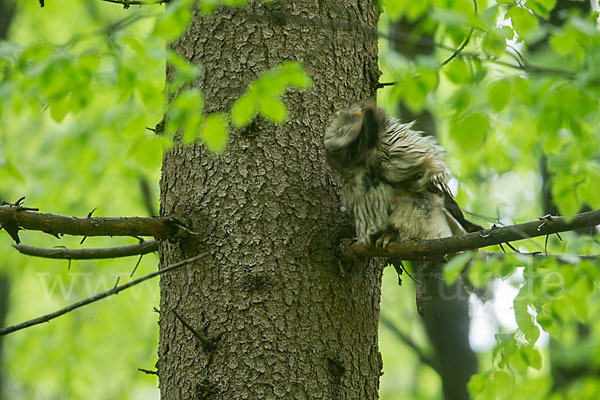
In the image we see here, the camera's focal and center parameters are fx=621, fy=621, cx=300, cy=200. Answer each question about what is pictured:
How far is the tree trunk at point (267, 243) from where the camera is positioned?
2.59 metres

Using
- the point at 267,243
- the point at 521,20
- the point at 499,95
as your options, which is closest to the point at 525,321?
the point at 499,95

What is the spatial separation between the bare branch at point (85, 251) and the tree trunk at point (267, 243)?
122mm

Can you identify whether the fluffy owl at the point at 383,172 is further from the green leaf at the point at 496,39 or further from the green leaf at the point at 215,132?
the green leaf at the point at 496,39

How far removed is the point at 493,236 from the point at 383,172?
744mm

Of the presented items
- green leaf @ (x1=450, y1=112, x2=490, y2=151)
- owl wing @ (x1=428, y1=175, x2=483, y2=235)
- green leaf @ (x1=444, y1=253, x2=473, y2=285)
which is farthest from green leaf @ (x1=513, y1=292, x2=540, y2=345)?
green leaf @ (x1=450, y1=112, x2=490, y2=151)

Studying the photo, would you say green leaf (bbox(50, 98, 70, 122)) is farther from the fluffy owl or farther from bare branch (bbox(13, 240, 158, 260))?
the fluffy owl

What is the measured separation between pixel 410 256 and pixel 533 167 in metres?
5.91

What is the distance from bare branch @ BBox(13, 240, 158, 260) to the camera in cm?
270

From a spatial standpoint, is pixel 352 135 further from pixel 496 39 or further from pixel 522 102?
pixel 522 102

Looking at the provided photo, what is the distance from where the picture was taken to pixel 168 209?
2959 millimetres

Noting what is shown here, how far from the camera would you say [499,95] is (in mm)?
3643

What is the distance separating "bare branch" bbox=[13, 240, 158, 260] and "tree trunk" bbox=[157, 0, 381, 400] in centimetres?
12

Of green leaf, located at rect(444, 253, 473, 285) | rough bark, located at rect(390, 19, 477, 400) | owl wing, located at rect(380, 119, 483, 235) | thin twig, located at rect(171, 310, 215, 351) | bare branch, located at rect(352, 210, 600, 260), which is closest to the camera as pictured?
bare branch, located at rect(352, 210, 600, 260)

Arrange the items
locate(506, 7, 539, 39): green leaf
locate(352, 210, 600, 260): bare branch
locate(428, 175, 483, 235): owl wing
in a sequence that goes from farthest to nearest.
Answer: locate(506, 7, 539, 39): green leaf < locate(428, 175, 483, 235): owl wing < locate(352, 210, 600, 260): bare branch
